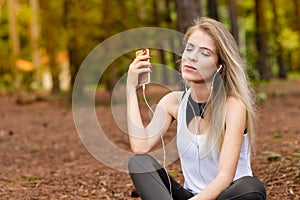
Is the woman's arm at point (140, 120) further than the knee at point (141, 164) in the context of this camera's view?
Yes

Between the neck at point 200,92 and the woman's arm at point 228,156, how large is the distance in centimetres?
24

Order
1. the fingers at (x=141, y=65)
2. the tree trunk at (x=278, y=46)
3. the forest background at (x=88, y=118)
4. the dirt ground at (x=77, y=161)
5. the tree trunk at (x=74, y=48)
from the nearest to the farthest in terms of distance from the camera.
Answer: the fingers at (x=141, y=65) → the dirt ground at (x=77, y=161) → the forest background at (x=88, y=118) → the tree trunk at (x=74, y=48) → the tree trunk at (x=278, y=46)

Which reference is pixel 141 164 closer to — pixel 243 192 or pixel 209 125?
pixel 209 125

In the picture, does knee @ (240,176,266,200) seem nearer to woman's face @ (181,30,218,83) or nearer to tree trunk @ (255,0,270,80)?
woman's face @ (181,30,218,83)

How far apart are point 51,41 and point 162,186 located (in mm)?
13983

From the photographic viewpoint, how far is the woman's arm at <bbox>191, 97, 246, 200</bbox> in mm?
2889

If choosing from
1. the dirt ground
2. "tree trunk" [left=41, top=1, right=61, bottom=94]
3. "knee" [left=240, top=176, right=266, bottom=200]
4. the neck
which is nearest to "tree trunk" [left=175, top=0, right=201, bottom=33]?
the dirt ground

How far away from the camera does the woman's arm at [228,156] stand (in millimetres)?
2889

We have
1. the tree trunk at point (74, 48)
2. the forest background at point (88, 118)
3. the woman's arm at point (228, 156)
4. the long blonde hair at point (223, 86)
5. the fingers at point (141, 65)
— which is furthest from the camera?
the tree trunk at point (74, 48)

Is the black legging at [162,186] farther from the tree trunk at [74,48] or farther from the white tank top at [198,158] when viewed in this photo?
the tree trunk at [74,48]

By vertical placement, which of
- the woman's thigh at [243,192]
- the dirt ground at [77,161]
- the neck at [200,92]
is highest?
the neck at [200,92]

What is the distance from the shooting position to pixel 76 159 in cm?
629

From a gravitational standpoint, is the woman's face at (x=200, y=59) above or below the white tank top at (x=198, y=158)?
above

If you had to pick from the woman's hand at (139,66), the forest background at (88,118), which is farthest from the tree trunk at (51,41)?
the woman's hand at (139,66)
